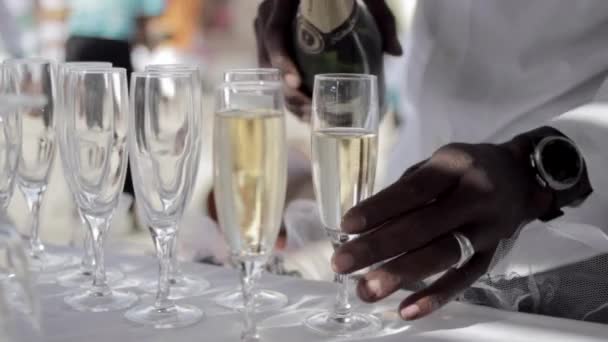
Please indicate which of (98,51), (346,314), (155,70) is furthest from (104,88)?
(98,51)

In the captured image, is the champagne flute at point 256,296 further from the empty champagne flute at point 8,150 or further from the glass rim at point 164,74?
the empty champagne flute at point 8,150

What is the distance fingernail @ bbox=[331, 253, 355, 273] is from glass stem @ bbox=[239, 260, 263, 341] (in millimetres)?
89

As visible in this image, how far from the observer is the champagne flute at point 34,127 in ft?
3.08

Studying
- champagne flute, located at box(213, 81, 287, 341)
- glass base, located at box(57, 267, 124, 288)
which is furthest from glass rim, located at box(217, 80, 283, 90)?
glass base, located at box(57, 267, 124, 288)

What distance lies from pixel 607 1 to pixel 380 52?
356 mm

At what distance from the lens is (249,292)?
758mm

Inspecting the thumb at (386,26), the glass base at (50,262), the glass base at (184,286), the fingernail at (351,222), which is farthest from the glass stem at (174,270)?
the thumb at (386,26)

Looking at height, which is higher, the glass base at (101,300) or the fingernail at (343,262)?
the fingernail at (343,262)

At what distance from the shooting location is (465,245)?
889mm

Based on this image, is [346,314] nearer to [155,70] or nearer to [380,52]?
[155,70]

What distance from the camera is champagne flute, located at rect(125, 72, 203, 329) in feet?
2.55

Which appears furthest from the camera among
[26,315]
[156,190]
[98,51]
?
[98,51]

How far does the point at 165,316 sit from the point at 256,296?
4.4 inches

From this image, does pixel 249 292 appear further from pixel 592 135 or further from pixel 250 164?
pixel 592 135
